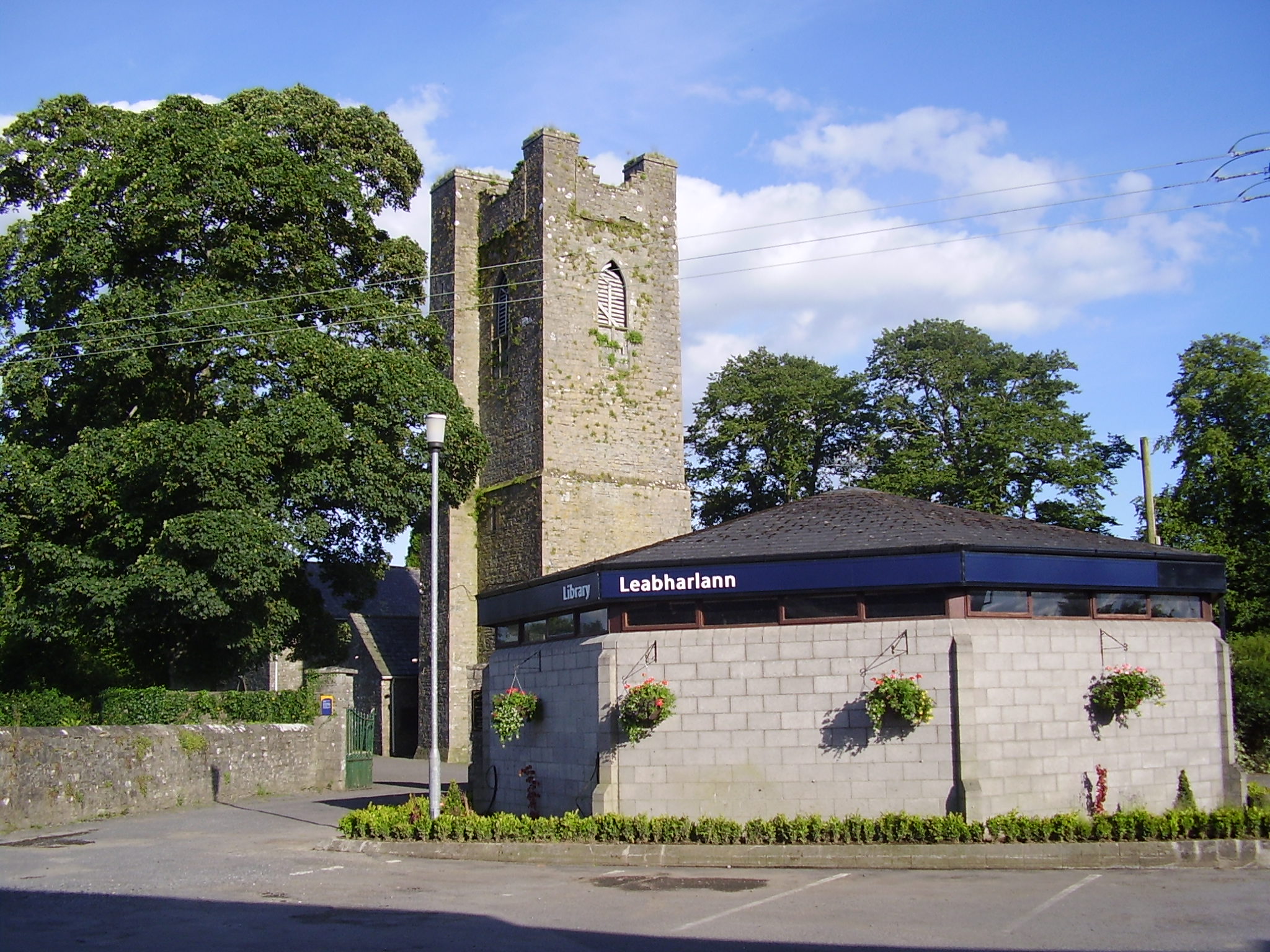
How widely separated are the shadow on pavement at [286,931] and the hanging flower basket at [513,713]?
5614 millimetres

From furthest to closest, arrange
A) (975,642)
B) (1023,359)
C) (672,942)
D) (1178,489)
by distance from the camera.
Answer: (1023,359) → (1178,489) → (975,642) → (672,942)

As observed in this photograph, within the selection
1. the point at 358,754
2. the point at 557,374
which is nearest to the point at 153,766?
the point at 358,754

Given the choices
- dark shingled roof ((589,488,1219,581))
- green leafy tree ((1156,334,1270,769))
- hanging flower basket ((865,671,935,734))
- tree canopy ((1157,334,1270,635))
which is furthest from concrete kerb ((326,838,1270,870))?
tree canopy ((1157,334,1270,635))

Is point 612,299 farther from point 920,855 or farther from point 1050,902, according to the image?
point 1050,902

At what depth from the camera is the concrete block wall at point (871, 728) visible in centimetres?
1496

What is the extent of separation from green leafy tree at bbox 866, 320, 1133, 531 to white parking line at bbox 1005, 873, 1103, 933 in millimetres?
28583

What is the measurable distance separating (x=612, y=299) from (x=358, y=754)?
54.9 feet

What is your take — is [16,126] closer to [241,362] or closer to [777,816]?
[241,362]

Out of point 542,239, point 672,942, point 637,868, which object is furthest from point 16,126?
point 672,942

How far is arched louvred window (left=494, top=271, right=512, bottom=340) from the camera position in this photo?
124 ft

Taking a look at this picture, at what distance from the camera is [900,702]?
14.6 metres

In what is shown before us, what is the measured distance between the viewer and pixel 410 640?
4628 cm

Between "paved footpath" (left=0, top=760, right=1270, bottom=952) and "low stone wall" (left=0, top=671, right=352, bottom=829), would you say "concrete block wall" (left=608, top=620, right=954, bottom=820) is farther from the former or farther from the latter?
"low stone wall" (left=0, top=671, right=352, bottom=829)

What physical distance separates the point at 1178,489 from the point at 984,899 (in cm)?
3120
